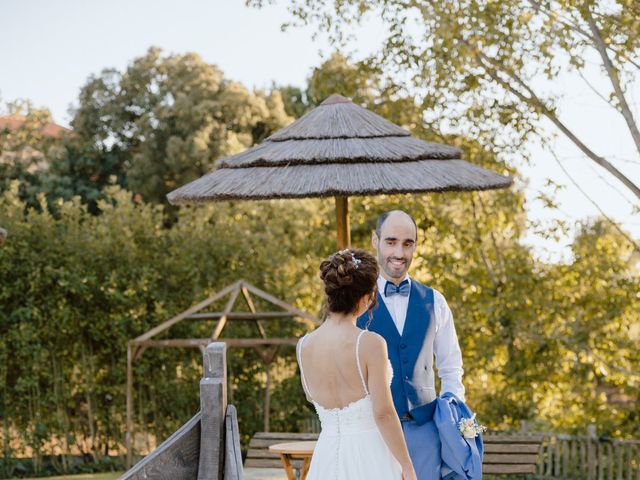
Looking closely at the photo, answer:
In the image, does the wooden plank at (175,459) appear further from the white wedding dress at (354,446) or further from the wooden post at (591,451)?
the wooden post at (591,451)

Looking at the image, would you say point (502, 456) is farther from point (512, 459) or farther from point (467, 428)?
point (467, 428)

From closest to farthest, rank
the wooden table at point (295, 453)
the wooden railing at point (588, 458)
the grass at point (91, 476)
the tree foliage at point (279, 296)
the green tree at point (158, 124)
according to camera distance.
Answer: the wooden table at point (295, 453)
the wooden railing at point (588, 458)
the tree foliage at point (279, 296)
the grass at point (91, 476)
the green tree at point (158, 124)

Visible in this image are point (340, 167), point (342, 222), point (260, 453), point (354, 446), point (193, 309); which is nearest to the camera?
point (354, 446)

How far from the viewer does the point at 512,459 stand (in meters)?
8.51

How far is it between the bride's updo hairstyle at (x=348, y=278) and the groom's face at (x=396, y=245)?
379 mm

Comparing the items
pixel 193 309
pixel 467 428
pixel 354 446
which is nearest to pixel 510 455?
pixel 193 309

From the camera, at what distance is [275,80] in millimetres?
26656

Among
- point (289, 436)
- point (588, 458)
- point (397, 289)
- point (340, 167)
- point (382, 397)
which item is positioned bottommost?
point (588, 458)

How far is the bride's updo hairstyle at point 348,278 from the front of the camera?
353 cm

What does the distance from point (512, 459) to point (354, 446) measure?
16.7 feet

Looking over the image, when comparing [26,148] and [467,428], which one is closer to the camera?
[467,428]

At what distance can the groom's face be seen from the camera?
12.9 ft

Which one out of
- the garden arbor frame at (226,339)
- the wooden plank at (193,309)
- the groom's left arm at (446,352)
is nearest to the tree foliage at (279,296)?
the garden arbor frame at (226,339)

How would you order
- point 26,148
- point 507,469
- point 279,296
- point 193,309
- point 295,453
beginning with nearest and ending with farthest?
point 295,453 < point 507,469 < point 193,309 < point 279,296 < point 26,148
